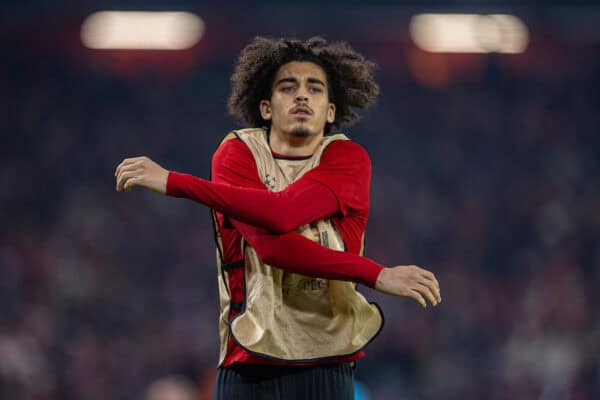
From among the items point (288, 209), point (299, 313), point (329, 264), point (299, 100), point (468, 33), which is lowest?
point (299, 313)

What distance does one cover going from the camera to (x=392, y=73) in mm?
12273

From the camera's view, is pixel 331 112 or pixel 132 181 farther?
pixel 331 112

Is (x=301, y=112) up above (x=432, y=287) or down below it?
above

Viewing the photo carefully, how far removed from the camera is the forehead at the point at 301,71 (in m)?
3.16

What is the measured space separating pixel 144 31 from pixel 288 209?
30.0ft

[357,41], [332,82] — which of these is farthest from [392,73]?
[332,82]

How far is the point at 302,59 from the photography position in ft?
10.5

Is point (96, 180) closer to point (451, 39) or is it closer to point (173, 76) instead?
point (173, 76)

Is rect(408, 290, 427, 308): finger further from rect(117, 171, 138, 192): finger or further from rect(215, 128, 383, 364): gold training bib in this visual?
rect(117, 171, 138, 192): finger

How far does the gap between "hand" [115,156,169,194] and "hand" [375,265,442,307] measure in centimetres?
69

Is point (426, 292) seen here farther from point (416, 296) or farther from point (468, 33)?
point (468, 33)

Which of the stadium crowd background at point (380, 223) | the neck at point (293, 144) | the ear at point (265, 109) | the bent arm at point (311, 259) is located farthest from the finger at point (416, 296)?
the stadium crowd background at point (380, 223)

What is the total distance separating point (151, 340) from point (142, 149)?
3.08 meters

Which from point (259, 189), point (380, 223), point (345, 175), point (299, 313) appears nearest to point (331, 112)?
point (345, 175)
